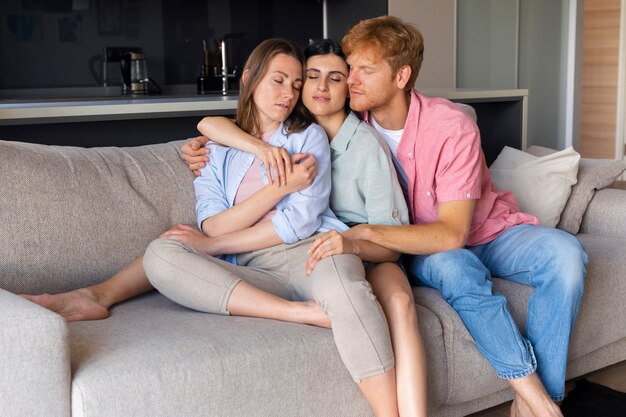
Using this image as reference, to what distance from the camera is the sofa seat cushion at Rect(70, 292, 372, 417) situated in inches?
64.5

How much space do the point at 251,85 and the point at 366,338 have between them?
84 centimetres

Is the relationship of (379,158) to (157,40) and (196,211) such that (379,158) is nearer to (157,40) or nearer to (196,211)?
(196,211)

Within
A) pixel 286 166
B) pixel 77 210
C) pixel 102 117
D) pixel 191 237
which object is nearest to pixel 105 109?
pixel 102 117

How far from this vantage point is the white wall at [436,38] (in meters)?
4.91

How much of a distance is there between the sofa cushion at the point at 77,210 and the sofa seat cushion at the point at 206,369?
10.7 inches

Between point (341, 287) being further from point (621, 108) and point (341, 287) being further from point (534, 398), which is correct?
point (621, 108)

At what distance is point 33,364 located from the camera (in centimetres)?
156

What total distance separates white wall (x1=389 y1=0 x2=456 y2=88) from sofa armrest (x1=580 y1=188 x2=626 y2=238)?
215 cm

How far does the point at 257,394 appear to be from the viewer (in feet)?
5.84

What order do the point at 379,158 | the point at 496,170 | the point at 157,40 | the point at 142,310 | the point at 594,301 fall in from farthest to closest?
1. the point at 157,40
2. the point at 496,170
3. the point at 594,301
4. the point at 379,158
5. the point at 142,310

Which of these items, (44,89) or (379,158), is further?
(44,89)

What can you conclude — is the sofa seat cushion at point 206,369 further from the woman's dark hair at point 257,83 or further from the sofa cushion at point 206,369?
the woman's dark hair at point 257,83

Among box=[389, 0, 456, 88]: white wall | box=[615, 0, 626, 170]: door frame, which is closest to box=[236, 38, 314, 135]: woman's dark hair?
box=[389, 0, 456, 88]: white wall

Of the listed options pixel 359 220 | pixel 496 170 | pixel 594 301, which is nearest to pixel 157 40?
pixel 496 170
